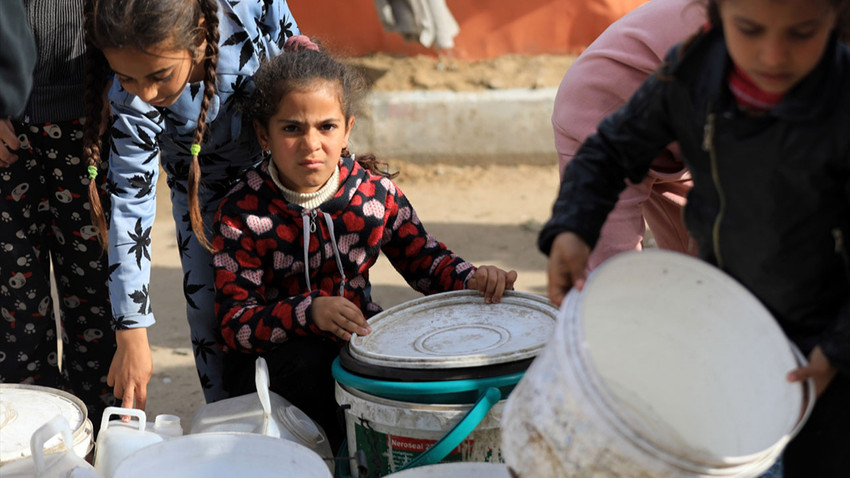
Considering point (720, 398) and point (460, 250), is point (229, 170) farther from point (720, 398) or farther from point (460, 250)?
point (460, 250)

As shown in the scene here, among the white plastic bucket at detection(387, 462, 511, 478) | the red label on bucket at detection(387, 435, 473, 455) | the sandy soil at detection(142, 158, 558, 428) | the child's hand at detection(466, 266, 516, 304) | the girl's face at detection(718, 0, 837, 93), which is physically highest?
the girl's face at detection(718, 0, 837, 93)

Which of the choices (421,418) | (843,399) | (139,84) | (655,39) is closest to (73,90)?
(139,84)

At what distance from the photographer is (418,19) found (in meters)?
6.11

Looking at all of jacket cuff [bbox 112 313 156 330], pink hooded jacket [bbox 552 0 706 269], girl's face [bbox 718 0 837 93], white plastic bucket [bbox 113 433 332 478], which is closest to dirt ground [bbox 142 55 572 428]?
jacket cuff [bbox 112 313 156 330]

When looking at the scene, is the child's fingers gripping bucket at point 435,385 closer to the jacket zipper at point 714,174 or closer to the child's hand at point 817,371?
the jacket zipper at point 714,174

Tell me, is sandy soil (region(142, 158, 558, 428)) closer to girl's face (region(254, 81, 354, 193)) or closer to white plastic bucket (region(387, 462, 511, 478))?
girl's face (region(254, 81, 354, 193))

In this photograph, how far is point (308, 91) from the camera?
2.40 metres

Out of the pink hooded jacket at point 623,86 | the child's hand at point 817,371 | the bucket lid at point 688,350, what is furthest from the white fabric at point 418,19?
the child's hand at point 817,371

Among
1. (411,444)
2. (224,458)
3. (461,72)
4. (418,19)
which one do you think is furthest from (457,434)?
(461,72)

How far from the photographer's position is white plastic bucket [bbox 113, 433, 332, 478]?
1.88 metres

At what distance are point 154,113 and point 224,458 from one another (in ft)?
2.96

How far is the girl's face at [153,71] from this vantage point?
2164 millimetres

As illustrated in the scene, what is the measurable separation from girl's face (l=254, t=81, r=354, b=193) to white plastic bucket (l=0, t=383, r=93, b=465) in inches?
29.5

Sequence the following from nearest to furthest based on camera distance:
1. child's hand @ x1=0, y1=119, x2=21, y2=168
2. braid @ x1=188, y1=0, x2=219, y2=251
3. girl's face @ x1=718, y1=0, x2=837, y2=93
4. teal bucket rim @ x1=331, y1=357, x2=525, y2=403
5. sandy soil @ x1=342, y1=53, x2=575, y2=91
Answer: girl's face @ x1=718, y1=0, x2=837, y2=93, teal bucket rim @ x1=331, y1=357, x2=525, y2=403, braid @ x1=188, y1=0, x2=219, y2=251, child's hand @ x1=0, y1=119, x2=21, y2=168, sandy soil @ x1=342, y1=53, x2=575, y2=91
